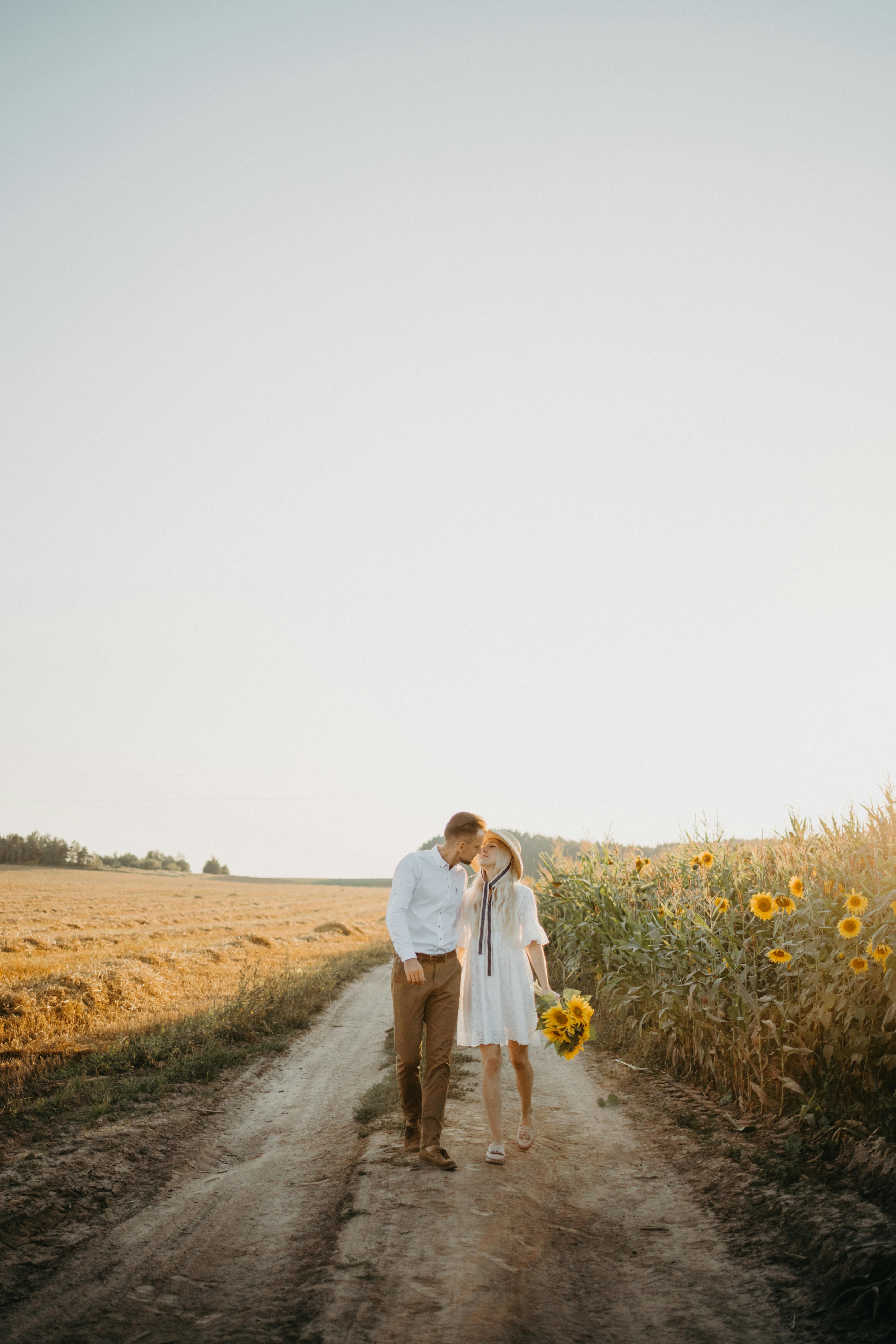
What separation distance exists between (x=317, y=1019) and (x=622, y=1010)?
4.78 meters

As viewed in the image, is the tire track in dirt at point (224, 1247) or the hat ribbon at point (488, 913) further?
the hat ribbon at point (488, 913)

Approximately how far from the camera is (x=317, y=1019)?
11.5m

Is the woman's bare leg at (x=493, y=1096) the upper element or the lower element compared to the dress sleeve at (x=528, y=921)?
lower

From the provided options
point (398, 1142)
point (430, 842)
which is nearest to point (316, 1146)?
Answer: point (398, 1142)

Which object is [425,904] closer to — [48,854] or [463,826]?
[463,826]

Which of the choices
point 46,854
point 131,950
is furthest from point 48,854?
point 131,950

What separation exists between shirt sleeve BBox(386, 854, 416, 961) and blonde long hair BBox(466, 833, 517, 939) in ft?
1.80

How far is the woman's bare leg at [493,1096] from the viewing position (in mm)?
5164

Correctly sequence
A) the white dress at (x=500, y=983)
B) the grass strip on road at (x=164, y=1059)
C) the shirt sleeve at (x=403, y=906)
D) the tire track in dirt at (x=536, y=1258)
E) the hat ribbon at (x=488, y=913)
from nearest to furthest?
the tire track in dirt at (x=536, y=1258)
the shirt sleeve at (x=403, y=906)
the white dress at (x=500, y=983)
the hat ribbon at (x=488, y=913)
the grass strip on road at (x=164, y=1059)


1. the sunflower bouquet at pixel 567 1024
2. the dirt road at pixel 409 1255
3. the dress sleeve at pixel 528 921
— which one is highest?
the dress sleeve at pixel 528 921

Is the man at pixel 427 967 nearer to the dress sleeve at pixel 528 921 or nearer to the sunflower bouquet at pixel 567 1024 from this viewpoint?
the dress sleeve at pixel 528 921

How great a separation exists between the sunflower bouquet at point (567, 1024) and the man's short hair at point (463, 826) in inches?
54.8

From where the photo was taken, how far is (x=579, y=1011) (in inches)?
221

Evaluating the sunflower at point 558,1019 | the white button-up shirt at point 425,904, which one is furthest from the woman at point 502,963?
the white button-up shirt at point 425,904
